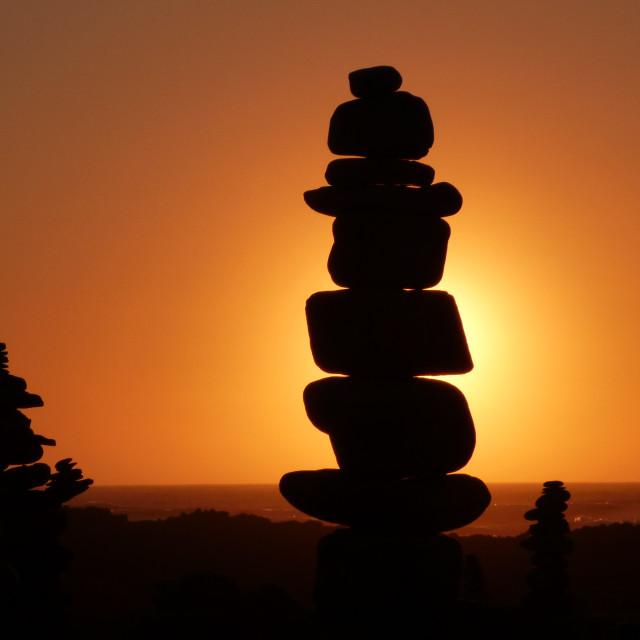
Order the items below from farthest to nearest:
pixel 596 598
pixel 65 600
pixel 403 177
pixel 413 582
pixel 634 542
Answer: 1. pixel 634 542
2. pixel 596 598
3. pixel 65 600
4. pixel 403 177
5. pixel 413 582

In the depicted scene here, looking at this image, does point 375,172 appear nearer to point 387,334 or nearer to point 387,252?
point 387,252

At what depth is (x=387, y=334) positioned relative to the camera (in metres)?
Result: 18.3

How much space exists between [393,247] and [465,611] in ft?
19.6

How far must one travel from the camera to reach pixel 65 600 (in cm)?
2330

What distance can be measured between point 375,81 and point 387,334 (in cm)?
430

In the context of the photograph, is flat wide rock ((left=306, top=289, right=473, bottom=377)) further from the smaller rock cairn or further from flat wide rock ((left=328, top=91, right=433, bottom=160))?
the smaller rock cairn

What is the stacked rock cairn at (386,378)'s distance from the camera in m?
17.9

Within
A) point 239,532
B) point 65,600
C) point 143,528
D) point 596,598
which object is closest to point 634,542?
point 596,598

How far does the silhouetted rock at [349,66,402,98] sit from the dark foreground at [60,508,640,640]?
855 centimetres

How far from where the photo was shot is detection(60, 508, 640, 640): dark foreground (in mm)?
25672

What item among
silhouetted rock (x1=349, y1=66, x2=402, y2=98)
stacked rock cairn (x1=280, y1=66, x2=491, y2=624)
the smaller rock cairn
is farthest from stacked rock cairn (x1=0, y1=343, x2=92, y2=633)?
the smaller rock cairn

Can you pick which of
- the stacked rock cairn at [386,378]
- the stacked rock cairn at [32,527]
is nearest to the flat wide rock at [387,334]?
the stacked rock cairn at [386,378]

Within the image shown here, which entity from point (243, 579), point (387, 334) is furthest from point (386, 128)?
point (243, 579)

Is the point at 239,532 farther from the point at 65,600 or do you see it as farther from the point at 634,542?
the point at 65,600
